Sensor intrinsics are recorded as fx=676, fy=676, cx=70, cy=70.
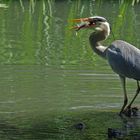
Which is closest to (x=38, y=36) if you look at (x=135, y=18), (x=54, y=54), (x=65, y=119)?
(x=54, y=54)

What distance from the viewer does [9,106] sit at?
10.1 meters

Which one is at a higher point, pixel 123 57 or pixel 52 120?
pixel 123 57

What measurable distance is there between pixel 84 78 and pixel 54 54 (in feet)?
8.33

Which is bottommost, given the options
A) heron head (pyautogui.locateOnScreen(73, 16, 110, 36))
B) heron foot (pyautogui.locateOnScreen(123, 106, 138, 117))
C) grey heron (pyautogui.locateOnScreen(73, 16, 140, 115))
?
heron foot (pyautogui.locateOnScreen(123, 106, 138, 117))

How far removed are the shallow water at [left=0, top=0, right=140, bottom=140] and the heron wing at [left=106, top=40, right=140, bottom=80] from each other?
484 mm

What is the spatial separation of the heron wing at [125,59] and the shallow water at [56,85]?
0.48 m

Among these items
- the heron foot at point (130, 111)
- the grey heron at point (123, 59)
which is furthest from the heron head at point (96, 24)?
the heron foot at point (130, 111)

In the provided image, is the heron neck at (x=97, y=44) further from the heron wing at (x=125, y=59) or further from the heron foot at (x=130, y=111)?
the heron foot at (x=130, y=111)

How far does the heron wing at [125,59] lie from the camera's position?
32.1ft

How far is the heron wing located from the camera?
9.79 meters

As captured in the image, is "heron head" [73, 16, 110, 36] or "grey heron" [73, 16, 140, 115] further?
"heron head" [73, 16, 110, 36]

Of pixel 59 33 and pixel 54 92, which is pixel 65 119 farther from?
pixel 59 33

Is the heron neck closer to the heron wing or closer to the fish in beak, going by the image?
the fish in beak

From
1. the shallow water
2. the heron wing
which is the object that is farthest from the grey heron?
the shallow water
